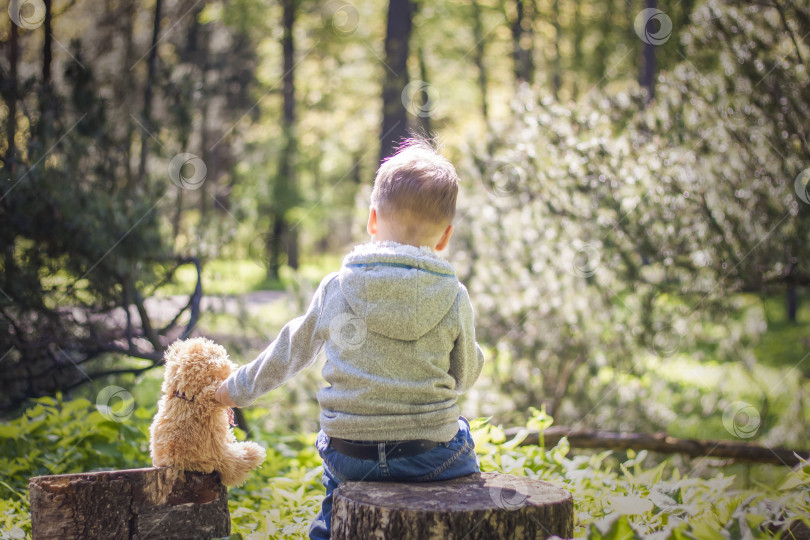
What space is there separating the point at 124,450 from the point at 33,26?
2.82m

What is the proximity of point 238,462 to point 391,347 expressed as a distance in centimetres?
72

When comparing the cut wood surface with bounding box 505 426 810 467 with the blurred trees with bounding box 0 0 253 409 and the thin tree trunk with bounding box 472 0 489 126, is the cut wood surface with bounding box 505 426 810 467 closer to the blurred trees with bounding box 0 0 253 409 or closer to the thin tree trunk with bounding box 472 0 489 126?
the blurred trees with bounding box 0 0 253 409

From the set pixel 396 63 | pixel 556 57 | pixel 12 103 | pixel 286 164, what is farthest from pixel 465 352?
pixel 556 57

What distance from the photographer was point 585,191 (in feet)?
16.3

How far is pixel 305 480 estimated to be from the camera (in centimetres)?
293

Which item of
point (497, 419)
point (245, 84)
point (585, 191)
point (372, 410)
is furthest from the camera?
point (245, 84)

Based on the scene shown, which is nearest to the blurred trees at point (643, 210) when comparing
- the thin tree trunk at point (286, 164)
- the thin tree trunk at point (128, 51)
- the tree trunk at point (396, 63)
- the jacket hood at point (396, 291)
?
the tree trunk at point (396, 63)

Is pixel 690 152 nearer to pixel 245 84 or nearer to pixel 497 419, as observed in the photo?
pixel 497 419

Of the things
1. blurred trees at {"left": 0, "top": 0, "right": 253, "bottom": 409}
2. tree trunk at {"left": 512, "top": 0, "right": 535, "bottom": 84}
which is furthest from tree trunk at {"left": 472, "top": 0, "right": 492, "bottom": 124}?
blurred trees at {"left": 0, "top": 0, "right": 253, "bottom": 409}

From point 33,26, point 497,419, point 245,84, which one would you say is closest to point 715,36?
point 497,419

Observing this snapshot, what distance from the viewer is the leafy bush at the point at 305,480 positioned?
2.22 metres

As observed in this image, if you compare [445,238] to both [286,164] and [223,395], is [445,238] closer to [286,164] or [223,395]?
[223,395]

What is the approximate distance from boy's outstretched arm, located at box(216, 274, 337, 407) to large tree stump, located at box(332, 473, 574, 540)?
41 centimetres

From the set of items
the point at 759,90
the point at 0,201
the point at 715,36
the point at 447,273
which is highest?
the point at 715,36
